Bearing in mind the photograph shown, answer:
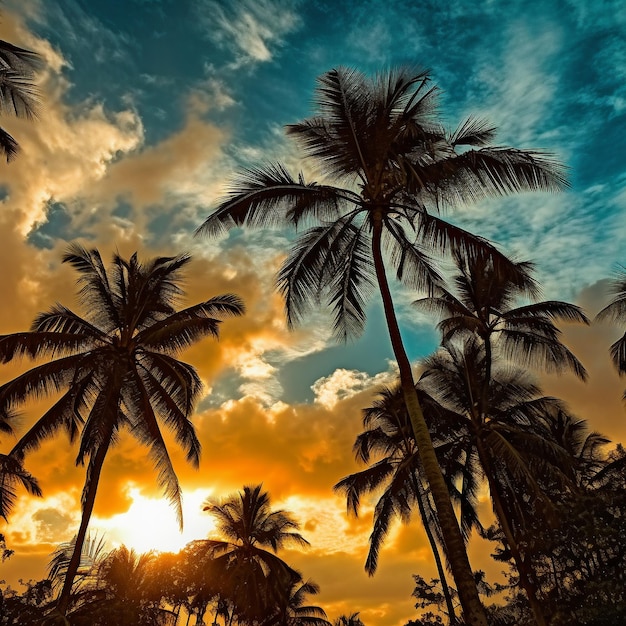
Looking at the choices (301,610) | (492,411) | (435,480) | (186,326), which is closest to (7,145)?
(186,326)

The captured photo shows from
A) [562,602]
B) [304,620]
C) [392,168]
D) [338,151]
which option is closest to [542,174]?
[392,168]

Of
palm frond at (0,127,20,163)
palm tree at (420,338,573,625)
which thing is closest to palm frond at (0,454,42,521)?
palm frond at (0,127,20,163)

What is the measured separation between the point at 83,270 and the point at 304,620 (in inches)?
1148

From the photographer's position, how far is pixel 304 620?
34781 mm

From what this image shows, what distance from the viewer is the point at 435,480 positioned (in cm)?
945

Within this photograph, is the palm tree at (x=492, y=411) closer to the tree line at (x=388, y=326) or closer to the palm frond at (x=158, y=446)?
the tree line at (x=388, y=326)

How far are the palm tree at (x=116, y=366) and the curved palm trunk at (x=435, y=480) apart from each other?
577 centimetres

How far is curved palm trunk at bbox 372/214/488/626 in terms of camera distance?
8266mm

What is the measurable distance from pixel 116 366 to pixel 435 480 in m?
9.32

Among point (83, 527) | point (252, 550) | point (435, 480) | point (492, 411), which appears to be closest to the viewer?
point (435, 480)

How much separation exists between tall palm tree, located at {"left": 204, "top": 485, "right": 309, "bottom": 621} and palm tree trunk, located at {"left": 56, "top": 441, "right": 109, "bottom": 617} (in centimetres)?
1372

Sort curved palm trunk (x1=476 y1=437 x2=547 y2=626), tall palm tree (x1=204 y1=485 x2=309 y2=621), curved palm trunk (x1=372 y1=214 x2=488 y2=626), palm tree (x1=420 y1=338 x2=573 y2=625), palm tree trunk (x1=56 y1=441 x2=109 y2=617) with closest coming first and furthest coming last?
1. curved palm trunk (x1=372 y1=214 x2=488 y2=626)
2. palm tree trunk (x1=56 y1=441 x2=109 y2=617)
3. curved palm trunk (x1=476 y1=437 x2=547 y2=626)
4. palm tree (x1=420 y1=338 x2=573 y2=625)
5. tall palm tree (x1=204 y1=485 x2=309 y2=621)

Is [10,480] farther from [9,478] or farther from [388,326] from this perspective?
[388,326]

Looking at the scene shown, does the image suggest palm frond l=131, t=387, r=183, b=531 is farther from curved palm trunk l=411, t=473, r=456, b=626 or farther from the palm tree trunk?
curved palm trunk l=411, t=473, r=456, b=626
